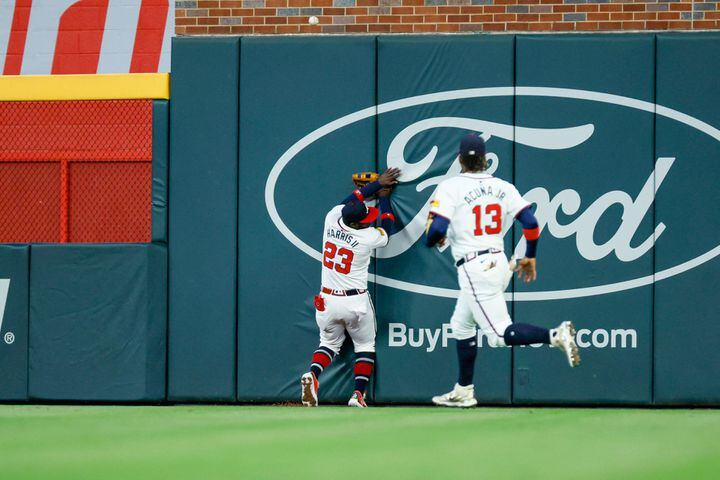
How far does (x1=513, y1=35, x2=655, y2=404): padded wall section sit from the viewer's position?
9.28 m

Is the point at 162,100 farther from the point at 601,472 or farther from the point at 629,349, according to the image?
the point at 601,472

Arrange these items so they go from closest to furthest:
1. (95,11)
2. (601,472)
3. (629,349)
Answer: (601,472) → (629,349) → (95,11)

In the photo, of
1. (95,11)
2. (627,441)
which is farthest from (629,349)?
(95,11)

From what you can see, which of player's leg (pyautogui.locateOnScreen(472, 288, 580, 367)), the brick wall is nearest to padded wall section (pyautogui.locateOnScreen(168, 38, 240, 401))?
the brick wall

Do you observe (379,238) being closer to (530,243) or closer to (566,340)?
(530,243)

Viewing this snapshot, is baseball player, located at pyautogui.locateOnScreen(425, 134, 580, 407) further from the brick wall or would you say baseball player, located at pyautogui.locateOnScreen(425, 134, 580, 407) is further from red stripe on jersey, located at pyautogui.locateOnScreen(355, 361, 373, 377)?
the brick wall

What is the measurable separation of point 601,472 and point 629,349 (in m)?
4.57

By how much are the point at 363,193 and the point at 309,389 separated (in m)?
1.82

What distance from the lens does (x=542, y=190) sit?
368 inches

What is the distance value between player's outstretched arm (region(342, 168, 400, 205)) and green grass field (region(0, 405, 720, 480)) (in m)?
2.10

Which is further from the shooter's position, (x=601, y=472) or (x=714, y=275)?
(x=714, y=275)

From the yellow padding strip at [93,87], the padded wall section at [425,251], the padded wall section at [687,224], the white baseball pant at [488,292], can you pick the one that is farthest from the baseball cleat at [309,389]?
the padded wall section at [687,224]

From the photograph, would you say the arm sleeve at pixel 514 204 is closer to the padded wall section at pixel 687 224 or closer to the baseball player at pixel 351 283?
the baseball player at pixel 351 283

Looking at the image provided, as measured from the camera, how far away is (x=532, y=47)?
9.41 m
